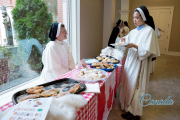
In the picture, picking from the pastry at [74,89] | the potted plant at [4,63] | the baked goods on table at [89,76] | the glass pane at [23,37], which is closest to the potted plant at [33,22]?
the glass pane at [23,37]

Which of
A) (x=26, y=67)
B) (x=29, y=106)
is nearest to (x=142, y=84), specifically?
(x=29, y=106)

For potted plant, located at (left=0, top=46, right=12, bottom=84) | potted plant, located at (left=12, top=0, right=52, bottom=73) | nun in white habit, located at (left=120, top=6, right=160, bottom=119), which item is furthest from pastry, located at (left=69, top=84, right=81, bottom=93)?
potted plant, located at (left=12, top=0, right=52, bottom=73)

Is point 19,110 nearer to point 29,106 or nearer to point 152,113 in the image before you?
point 29,106

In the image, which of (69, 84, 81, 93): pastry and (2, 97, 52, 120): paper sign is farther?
(69, 84, 81, 93): pastry

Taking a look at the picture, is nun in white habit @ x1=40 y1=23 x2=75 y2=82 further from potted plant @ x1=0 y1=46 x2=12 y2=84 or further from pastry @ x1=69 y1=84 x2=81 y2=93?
pastry @ x1=69 y1=84 x2=81 y2=93

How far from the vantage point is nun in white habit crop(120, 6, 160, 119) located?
1787 millimetres

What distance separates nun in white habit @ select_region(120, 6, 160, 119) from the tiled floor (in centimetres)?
31

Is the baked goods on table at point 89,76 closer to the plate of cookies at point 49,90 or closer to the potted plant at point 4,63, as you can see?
the plate of cookies at point 49,90

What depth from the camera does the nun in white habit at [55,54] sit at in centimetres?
180

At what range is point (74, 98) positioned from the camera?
91 centimetres

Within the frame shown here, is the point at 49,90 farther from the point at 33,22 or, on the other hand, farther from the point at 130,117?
the point at 130,117

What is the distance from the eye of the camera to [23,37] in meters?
1.99

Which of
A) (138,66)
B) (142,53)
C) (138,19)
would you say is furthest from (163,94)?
(138,19)

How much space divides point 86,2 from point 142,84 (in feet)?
6.82
